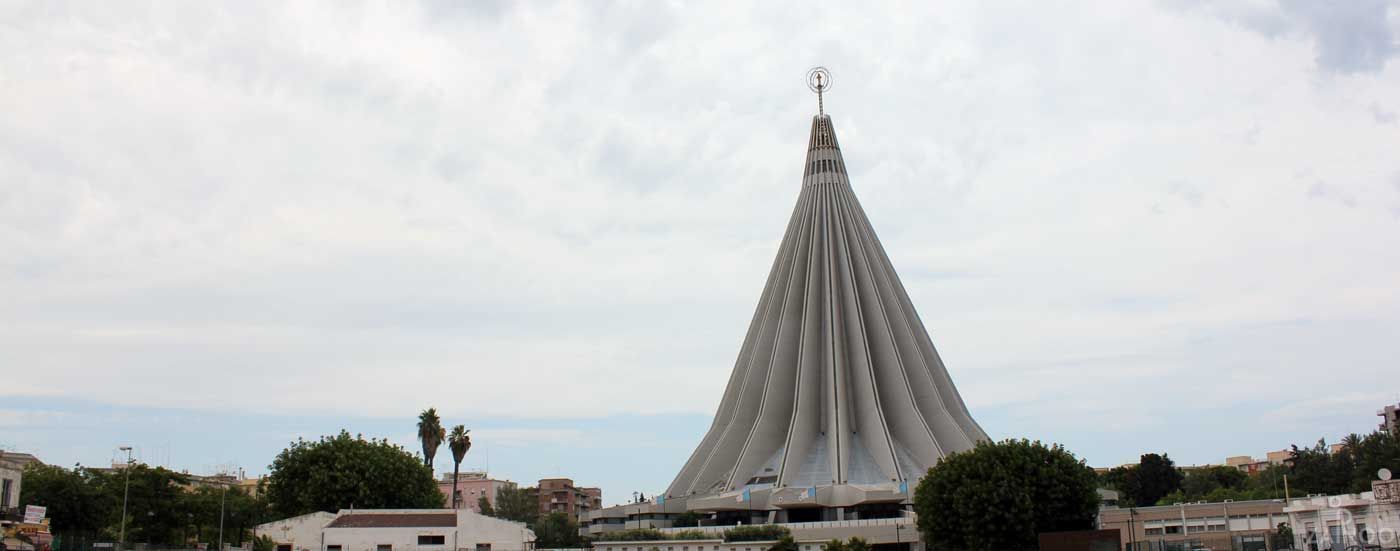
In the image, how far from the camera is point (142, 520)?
47.9 m

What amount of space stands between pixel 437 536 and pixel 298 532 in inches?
221

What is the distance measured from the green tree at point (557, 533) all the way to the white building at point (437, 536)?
14427 mm

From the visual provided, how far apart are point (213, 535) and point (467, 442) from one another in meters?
14.0

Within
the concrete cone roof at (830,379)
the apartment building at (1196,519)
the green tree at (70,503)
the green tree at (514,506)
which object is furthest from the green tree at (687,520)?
the green tree at (70,503)

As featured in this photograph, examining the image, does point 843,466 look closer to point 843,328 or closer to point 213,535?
point 843,328

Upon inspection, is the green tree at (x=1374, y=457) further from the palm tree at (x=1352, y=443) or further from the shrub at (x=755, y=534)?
the shrub at (x=755, y=534)

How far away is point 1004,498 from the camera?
3556 centimetres

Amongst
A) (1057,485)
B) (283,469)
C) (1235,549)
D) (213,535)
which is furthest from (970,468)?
(213,535)

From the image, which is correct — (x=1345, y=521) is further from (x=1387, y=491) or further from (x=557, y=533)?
(x=557, y=533)

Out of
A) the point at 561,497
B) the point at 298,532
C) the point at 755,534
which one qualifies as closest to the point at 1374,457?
the point at 755,534

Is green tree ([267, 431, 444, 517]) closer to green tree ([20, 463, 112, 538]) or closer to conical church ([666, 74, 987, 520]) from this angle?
green tree ([20, 463, 112, 538])

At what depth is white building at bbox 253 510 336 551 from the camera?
140 feet

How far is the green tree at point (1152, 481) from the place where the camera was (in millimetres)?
73688

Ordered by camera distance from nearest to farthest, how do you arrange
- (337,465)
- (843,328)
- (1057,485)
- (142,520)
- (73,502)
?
(1057,485), (73,502), (142,520), (337,465), (843,328)
